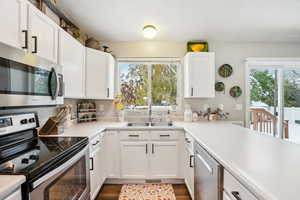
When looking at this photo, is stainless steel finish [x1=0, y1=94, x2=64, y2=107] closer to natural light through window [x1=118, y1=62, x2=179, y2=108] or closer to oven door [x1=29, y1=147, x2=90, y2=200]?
oven door [x1=29, y1=147, x2=90, y2=200]

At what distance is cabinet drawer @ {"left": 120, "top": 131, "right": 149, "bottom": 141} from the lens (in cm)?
262

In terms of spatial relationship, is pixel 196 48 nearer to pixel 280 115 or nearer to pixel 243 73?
pixel 243 73

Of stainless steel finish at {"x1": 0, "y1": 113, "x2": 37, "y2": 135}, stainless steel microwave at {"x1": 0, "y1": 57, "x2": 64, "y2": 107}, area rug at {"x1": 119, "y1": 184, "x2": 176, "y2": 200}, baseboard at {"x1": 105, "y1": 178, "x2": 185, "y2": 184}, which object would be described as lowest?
area rug at {"x1": 119, "y1": 184, "x2": 176, "y2": 200}

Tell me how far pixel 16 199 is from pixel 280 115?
4.11 meters

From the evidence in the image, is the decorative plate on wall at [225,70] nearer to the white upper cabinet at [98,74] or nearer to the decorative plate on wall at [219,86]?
the decorative plate on wall at [219,86]

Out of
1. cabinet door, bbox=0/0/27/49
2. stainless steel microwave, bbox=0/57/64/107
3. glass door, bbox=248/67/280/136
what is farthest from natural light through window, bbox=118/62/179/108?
cabinet door, bbox=0/0/27/49

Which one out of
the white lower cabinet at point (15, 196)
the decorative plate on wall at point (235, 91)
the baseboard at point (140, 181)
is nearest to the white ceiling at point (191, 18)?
the decorative plate on wall at point (235, 91)

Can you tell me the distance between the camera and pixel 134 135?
103 inches

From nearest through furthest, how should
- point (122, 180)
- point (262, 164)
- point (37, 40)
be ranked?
point (262, 164), point (37, 40), point (122, 180)

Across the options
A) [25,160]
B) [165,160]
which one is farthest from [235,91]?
[25,160]

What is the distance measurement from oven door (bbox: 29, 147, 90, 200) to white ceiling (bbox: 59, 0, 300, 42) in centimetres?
171

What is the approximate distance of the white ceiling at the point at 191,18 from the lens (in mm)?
2129

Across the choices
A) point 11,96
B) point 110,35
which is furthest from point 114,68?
point 11,96

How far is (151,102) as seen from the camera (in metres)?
3.37
